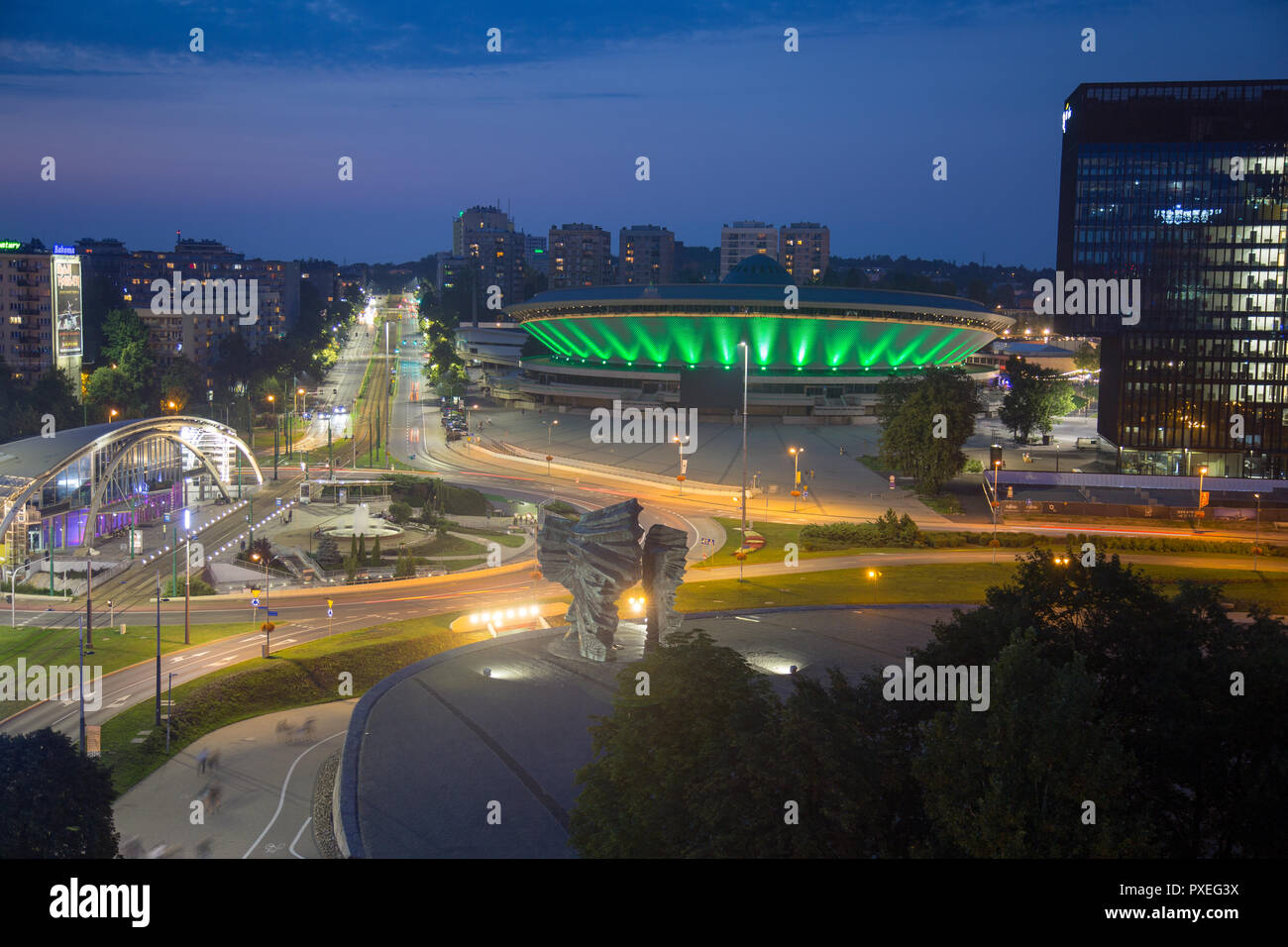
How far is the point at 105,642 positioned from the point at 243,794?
1242 centimetres

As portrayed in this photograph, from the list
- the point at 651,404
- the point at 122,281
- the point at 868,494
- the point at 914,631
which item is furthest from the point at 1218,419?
the point at 122,281

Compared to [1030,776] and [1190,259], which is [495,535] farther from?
[1190,259]

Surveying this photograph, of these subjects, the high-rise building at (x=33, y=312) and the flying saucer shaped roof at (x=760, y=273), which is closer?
the high-rise building at (x=33, y=312)

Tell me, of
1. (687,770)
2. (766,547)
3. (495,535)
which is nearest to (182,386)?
(495,535)

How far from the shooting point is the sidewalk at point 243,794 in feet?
66.5

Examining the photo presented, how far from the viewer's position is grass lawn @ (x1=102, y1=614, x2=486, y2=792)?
24.3 metres

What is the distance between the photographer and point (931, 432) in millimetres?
55656

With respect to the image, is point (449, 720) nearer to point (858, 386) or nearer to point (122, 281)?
Result: point (858, 386)

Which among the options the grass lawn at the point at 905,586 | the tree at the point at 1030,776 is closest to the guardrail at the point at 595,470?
the grass lawn at the point at 905,586

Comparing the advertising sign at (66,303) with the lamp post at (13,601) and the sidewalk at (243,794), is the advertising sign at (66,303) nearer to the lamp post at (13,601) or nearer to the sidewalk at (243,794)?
the lamp post at (13,601)

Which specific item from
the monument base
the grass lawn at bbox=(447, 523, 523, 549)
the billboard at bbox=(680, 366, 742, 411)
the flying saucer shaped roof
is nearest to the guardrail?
the grass lawn at bbox=(447, 523, 523, 549)

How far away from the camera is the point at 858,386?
92.1m

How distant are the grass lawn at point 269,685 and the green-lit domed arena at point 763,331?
6014 centimetres
